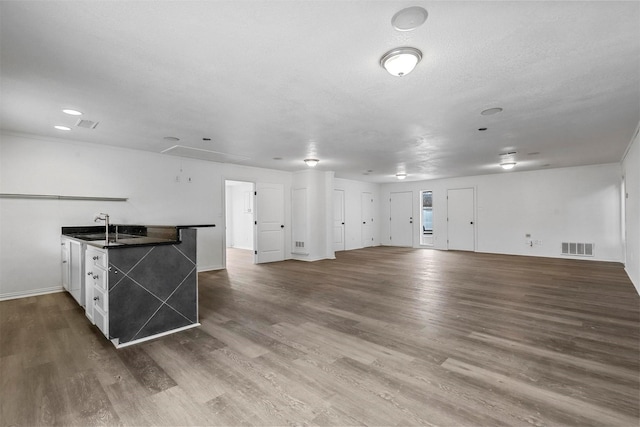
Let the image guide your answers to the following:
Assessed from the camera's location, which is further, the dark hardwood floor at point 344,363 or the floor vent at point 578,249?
the floor vent at point 578,249

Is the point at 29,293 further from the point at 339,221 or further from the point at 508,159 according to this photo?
the point at 508,159

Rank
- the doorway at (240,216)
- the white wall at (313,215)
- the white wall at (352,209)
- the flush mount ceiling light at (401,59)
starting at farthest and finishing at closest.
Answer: the doorway at (240,216) → the white wall at (352,209) → the white wall at (313,215) → the flush mount ceiling light at (401,59)

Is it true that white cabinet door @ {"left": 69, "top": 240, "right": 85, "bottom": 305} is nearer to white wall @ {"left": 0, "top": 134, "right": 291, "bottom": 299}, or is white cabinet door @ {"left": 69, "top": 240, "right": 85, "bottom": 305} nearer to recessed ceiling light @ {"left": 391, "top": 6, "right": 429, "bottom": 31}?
white wall @ {"left": 0, "top": 134, "right": 291, "bottom": 299}

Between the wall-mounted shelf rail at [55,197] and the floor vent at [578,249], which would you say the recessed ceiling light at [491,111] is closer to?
the wall-mounted shelf rail at [55,197]

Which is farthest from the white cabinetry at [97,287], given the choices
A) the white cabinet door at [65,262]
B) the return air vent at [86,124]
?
the return air vent at [86,124]

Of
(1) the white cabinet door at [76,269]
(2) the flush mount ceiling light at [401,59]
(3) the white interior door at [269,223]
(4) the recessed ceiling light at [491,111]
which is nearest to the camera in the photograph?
(2) the flush mount ceiling light at [401,59]

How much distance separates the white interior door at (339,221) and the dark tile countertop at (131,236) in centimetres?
643

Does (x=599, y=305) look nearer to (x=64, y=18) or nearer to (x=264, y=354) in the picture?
(x=264, y=354)

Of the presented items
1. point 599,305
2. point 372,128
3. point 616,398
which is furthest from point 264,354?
point 599,305

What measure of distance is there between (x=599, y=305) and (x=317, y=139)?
4.60 m

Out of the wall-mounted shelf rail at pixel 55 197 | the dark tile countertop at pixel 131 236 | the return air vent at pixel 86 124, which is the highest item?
the return air vent at pixel 86 124

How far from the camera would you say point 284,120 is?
3955 mm

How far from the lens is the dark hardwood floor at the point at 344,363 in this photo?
Result: 1.85 meters

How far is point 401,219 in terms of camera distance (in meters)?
11.4
